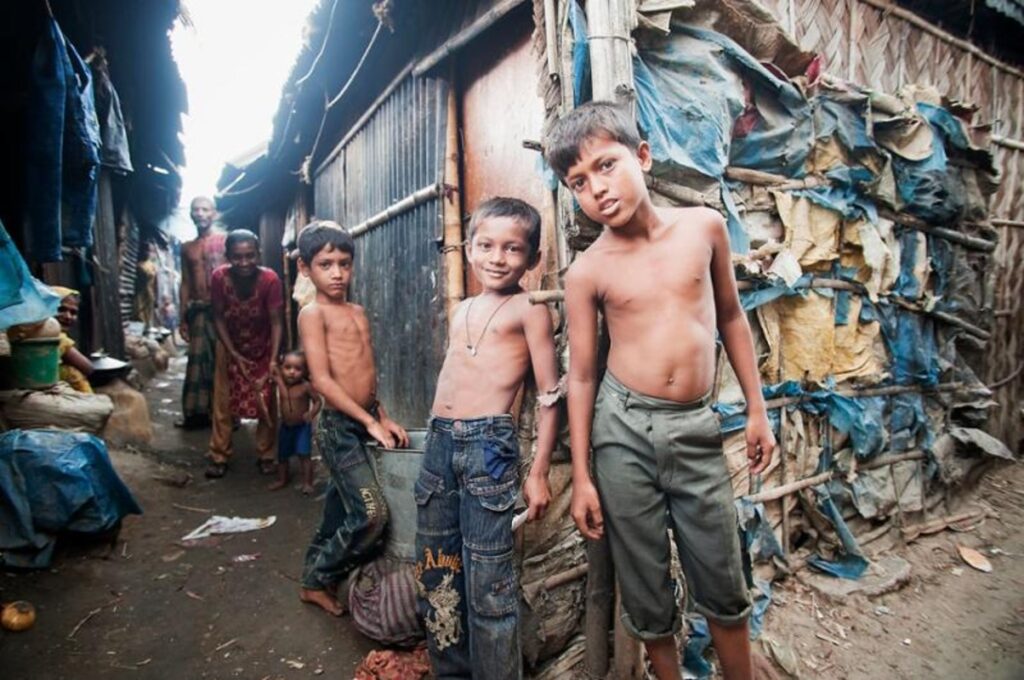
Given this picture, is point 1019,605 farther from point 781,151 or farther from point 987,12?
point 987,12

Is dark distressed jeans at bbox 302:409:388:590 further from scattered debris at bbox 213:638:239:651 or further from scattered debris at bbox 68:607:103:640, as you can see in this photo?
scattered debris at bbox 68:607:103:640

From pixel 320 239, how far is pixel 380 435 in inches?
41.0

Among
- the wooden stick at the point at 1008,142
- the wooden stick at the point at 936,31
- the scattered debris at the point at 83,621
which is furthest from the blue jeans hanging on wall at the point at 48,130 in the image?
the wooden stick at the point at 1008,142

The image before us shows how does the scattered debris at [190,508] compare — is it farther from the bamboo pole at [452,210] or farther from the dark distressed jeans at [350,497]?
the bamboo pole at [452,210]

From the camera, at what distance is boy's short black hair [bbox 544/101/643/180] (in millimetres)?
1575

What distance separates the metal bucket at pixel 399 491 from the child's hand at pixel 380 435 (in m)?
0.04

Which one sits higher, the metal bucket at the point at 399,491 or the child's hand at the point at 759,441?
the child's hand at the point at 759,441

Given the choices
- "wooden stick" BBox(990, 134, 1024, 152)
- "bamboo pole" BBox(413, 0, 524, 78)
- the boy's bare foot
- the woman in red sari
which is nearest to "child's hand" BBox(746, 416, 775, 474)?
the boy's bare foot

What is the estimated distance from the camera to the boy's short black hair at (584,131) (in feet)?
5.17

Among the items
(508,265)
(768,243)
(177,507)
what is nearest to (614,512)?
(508,265)

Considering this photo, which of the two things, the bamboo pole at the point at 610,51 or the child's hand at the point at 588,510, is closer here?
the child's hand at the point at 588,510

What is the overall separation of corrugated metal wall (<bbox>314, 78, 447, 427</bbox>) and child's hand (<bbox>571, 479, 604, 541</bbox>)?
2.21 m

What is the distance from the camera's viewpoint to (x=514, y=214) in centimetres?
190

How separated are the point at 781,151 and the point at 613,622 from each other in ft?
8.40
